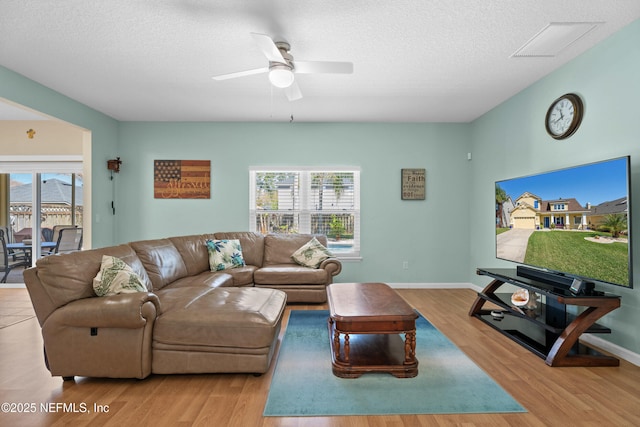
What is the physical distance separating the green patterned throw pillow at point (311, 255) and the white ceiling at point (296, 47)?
77.8 inches

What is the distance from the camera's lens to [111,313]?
7.45 ft

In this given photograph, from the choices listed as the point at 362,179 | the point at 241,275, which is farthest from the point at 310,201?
the point at 241,275

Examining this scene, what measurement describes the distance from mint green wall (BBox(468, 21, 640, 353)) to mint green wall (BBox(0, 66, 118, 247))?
5701 mm

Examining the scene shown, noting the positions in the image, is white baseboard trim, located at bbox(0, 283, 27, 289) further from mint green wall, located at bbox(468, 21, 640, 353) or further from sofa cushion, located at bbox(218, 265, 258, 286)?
mint green wall, located at bbox(468, 21, 640, 353)

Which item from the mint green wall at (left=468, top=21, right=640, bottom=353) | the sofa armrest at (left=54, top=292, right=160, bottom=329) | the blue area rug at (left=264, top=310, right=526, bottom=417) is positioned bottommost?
the blue area rug at (left=264, top=310, right=526, bottom=417)

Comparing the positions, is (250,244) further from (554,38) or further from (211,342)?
(554,38)

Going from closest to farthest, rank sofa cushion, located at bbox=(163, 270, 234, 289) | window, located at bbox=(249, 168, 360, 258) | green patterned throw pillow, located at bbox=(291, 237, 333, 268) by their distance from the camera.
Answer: sofa cushion, located at bbox=(163, 270, 234, 289), green patterned throw pillow, located at bbox=(291, 237, 333, 268), window, located at bbox=(249, 168, 360, 258)

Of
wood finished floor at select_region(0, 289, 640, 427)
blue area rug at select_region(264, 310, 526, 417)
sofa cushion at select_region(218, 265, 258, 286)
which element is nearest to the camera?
wood finished floor at select_region(0, 289, 640, 427)

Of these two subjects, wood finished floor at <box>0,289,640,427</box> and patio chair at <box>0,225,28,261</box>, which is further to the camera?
patio chair at <box>0,225,28,261</box>

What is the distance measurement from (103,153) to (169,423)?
15.1 feet

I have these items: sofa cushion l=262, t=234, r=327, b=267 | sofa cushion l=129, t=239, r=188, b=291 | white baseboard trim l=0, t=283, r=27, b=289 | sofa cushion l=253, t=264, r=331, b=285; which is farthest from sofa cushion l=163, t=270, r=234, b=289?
white baseboard trim l=0, t=283, r=27, b=289

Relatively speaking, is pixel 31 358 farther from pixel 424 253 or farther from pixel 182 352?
pixel 424 253

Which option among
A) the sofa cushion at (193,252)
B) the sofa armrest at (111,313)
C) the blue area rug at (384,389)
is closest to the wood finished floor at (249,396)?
the blue area rug at (384,389)

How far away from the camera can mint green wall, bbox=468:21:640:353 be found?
9.00 feet
